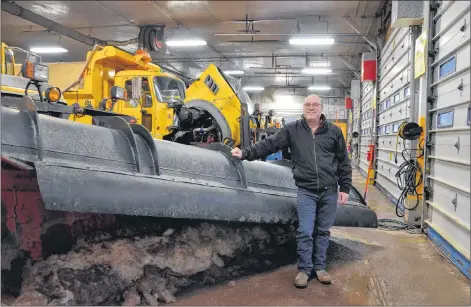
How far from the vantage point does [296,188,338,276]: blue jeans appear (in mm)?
3172

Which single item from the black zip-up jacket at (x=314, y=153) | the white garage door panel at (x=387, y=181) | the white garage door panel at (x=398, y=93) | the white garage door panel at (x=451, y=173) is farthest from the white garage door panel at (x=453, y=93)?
the white garage door panel at (x=387, y=181)

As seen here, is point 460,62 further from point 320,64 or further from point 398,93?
point 320,64

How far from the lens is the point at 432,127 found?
15.6 feet

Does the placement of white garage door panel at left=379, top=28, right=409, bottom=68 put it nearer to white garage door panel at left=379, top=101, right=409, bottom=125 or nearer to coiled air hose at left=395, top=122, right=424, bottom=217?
white garage door panel at left=379, top=101, right=409, bottom=125

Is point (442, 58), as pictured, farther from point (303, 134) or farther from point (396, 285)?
point (396, 285)

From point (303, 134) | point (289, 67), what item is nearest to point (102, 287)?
point (303, 134)

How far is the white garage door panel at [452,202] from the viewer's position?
11.6 feet

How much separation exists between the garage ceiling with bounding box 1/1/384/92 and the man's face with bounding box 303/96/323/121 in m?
3.96

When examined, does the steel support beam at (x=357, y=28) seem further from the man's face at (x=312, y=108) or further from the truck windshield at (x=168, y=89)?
the man's face at (x=312, y=108)

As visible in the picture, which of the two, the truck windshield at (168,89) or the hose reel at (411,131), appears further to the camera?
the truck windshield at (168,89)

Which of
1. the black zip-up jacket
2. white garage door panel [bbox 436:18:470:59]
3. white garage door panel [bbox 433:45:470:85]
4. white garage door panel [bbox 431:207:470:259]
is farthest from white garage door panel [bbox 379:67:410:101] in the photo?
the black zip-up jacket

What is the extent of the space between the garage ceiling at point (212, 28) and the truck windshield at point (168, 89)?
167 centimetres

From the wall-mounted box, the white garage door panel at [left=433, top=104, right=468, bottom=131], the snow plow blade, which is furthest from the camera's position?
the wall-mounted box

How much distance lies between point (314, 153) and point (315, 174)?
6.7 inches
